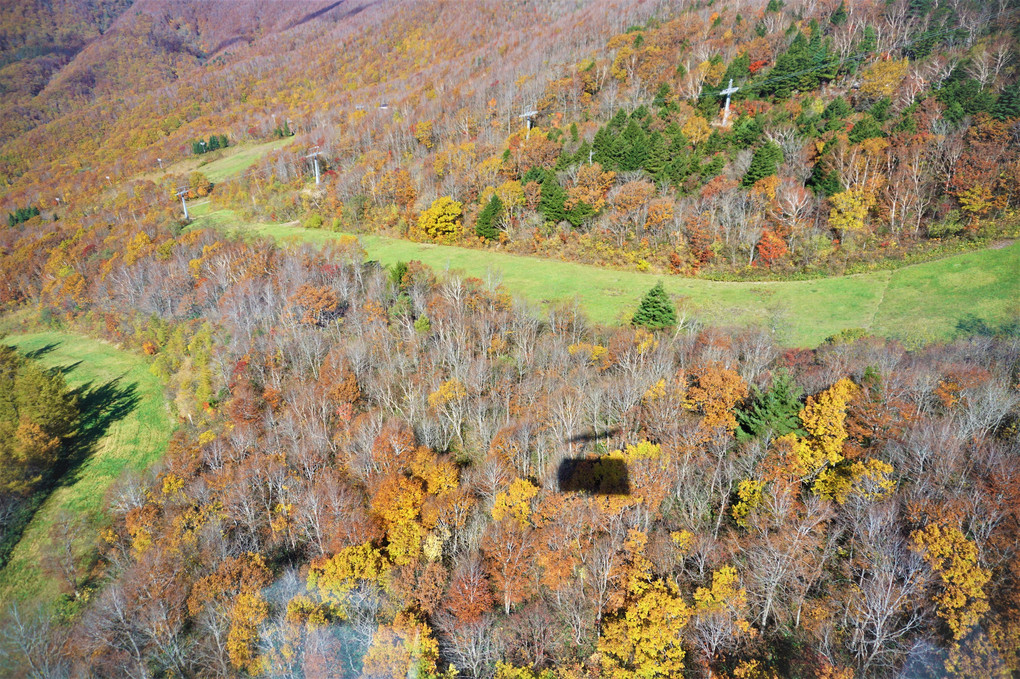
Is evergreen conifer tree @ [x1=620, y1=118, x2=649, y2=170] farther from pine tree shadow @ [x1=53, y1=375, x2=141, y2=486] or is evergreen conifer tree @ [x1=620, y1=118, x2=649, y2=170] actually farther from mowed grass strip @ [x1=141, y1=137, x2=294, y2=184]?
mowed grass strip @ [x1=141, y1=137, x2=294, y2=184]

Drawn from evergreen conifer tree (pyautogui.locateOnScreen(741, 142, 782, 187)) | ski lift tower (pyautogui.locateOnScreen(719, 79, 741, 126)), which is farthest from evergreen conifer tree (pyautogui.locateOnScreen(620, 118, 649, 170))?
ski lift tower (pyautogui.locateOnScreen(719, 79, 741, 126))

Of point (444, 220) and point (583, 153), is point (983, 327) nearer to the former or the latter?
point (583, 153)

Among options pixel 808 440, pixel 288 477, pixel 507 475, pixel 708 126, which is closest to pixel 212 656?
pixel 288 477

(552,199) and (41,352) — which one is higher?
(552,199)

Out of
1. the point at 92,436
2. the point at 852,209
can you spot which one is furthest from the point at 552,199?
the point at 92,436

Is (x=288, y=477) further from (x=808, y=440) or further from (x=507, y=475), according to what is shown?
(x=808, y=440)

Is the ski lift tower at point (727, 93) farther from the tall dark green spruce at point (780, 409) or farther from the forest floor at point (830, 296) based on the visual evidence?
the tall dark green spruce at point (780, 409)
